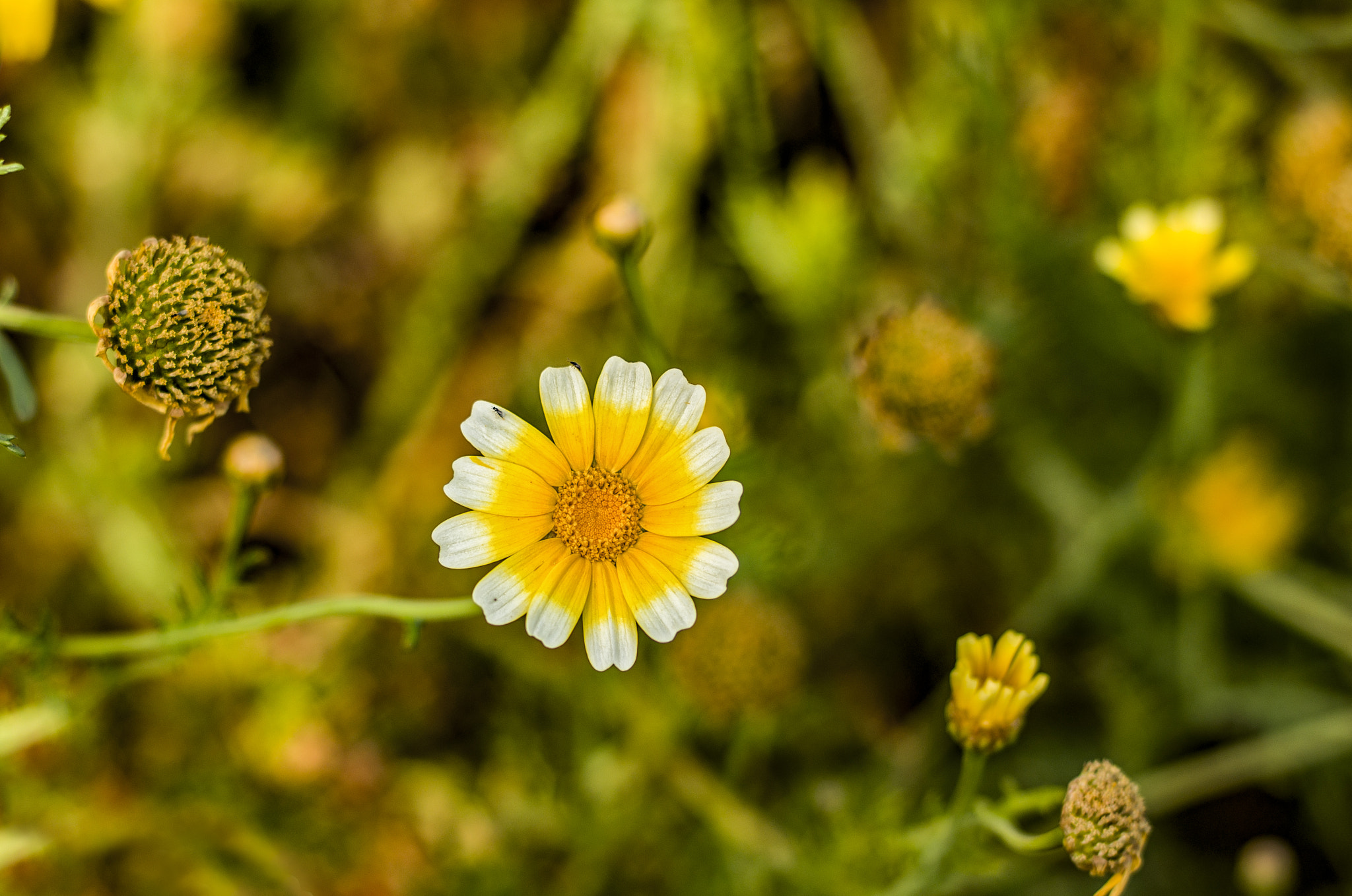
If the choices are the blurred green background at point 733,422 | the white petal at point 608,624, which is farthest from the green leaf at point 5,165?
the blurred green background at point 733,422

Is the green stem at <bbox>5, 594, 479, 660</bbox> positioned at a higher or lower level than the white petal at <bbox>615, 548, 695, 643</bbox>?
lower

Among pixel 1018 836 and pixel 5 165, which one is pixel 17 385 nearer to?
pixel 5 165

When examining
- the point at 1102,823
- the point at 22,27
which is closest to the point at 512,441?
the point at 1102,823

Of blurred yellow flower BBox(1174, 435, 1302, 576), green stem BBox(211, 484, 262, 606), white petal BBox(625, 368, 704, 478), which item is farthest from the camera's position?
blurred yellow flower BBox(1174, 435, 1302, 576)

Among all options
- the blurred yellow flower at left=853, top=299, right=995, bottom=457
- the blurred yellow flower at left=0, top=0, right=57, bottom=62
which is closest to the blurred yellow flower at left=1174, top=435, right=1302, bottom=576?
the blurred yellow flower at left=853, top=299, right=995, bottom=457

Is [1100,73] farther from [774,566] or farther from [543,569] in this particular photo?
[543,569]

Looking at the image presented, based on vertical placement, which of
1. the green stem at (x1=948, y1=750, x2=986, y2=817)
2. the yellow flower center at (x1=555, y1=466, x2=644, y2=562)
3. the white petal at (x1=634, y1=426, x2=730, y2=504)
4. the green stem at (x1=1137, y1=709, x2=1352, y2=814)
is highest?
the green stem at (x1=1137, y1=709, x2=1352, y2=814)

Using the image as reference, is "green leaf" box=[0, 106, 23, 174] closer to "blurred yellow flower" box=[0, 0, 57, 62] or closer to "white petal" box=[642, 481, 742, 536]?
"blurred yellow flower" box=[0, 0, 57, 62]
